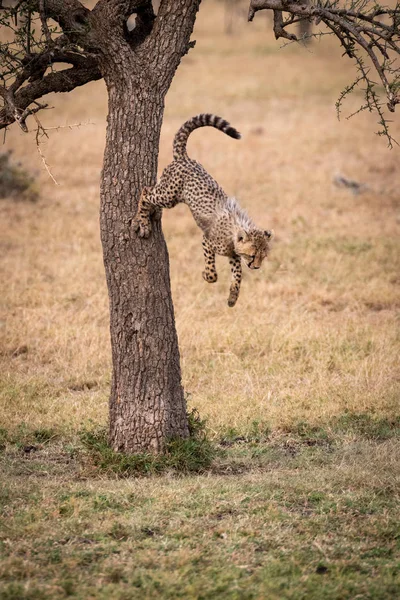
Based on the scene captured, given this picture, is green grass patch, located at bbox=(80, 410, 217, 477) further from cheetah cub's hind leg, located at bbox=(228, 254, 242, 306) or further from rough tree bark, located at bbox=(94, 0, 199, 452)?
cheetah cub's hind leg, located at bbox=(228, 254, 242, 306)

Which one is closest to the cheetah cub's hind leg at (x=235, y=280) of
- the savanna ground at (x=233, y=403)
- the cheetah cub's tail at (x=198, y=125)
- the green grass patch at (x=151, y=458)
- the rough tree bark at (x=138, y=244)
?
the rough tree bark at (x=138, y=244)

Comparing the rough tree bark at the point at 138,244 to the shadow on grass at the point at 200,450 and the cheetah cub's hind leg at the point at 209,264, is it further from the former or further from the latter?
the cheetah cub's hind leg at the point at 209,264

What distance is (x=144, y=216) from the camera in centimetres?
663

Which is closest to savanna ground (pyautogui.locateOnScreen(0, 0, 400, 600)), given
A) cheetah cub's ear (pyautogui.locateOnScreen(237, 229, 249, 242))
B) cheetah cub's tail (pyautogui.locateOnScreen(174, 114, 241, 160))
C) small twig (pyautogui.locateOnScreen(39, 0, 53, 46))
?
small twig (pyautogui.locateOnScreen(39, 0, 53, 46))

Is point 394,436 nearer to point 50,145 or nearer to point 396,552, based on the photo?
point 396,552

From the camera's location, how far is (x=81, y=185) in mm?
19844

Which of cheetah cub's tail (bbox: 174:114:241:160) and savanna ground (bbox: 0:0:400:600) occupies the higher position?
cheetah cub's tail (bbox: 174:114:241:160)

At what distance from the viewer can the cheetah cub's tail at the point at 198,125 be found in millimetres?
7004

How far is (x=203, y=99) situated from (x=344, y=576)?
28644 millimetres

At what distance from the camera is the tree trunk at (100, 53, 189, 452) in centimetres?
662

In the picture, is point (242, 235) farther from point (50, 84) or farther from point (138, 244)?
point (50, 84)

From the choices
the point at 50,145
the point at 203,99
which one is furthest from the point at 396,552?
the point at 203,99

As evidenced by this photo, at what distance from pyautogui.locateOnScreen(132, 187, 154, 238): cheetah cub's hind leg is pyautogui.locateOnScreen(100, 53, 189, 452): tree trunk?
2.6 inches

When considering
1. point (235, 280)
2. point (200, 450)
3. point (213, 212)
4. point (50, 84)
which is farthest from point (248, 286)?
point (50, 84)
